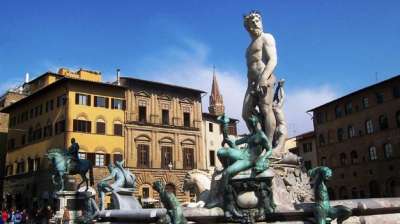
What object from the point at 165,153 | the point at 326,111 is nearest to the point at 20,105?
the point at 165,153

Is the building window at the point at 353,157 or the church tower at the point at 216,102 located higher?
the church tower at the point at 216,102

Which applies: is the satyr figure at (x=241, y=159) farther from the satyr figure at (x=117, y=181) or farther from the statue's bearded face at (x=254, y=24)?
the satyr figure at (x=117, y=181)

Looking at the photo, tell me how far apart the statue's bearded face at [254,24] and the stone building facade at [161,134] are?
35.7m

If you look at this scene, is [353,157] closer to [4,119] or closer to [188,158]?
[188,158]

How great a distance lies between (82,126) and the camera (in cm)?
4419

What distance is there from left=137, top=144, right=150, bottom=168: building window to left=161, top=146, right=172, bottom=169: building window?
176 cm

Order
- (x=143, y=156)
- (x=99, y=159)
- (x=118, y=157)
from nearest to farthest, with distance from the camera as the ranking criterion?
(x=99, y=159) < (x=118, y=157) < (x=143, y=156)

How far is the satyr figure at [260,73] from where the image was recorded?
412 inches

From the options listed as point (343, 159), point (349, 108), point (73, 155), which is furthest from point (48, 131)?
point (349, 108)

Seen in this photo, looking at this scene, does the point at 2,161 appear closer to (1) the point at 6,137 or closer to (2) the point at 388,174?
(1) the point at 6,137

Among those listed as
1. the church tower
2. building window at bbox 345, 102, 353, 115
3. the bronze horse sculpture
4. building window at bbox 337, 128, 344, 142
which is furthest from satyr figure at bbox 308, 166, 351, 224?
the church tower

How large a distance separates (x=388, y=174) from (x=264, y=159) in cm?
4420

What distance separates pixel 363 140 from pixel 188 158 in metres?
19.1

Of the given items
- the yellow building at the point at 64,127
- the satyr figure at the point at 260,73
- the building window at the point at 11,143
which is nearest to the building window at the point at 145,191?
the yellow building at the point at 64,127
